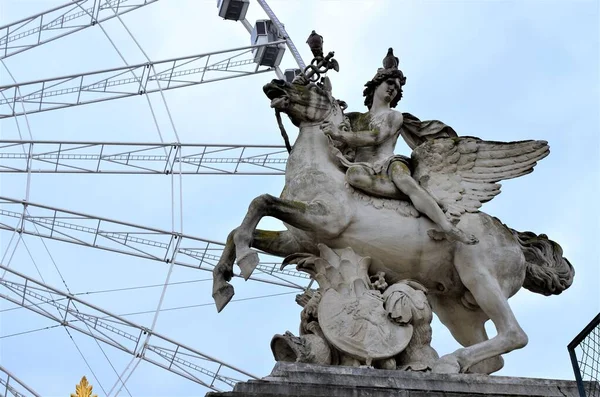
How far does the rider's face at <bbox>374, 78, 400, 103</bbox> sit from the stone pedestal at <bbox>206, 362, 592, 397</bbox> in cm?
291

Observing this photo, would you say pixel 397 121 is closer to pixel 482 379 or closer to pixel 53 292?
pixel 482 379

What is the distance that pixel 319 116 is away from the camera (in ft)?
38.6

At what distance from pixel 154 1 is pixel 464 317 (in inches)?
599

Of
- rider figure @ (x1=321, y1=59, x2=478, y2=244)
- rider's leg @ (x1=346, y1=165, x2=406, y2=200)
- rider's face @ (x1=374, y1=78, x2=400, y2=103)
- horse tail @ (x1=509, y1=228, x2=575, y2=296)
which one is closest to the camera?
rider figure @ (x1=321, y1=59, x2=478, y2=244)

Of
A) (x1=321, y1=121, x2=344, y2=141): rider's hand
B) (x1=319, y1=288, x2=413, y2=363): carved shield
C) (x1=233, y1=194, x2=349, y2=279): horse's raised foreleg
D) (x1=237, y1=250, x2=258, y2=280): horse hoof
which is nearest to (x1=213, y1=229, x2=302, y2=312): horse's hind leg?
(x1=233, y1=194, x2=349, y2=279): horse's raised foreleg

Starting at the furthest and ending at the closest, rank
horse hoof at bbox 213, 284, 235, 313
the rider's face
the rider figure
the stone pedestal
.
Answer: the rider's face
the rider figure
horse hoof at bbox 213, 284, 235, 313
the stone pedestal

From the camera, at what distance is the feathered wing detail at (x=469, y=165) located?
37.4ft

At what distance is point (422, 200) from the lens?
11117mm

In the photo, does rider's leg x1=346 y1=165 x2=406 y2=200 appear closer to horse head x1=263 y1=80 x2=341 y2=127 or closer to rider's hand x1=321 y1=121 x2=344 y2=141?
rider's hand x1=321 y1=121 x2=344 y2=141

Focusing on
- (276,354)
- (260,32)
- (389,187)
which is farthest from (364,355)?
(260,32)

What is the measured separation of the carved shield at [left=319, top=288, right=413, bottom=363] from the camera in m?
10.5

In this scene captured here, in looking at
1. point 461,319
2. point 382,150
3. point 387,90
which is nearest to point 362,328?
point 461,319

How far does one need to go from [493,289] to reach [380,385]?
62.0 inches

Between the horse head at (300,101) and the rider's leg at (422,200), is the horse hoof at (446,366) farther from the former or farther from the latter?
the horse head at (300,101)
